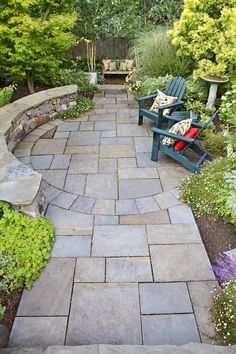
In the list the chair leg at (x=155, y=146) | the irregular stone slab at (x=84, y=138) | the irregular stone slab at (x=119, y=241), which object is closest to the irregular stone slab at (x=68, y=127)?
the irregular stone slab at (x=84, y=138)

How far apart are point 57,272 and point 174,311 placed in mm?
926

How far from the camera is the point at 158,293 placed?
2.07 meters

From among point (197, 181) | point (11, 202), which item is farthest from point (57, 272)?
point (197, 181)

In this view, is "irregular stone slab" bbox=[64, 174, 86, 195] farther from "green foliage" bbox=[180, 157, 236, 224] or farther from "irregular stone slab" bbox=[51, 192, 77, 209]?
"green foliage" bbox=[180, 157, 236, 224]

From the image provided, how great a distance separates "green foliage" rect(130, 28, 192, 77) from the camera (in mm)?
5090

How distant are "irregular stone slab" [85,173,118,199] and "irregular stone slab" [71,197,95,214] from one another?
0.09 meters

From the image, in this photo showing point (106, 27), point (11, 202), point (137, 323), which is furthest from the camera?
point (106, 27)

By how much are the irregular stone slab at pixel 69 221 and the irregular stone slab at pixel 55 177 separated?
41cm

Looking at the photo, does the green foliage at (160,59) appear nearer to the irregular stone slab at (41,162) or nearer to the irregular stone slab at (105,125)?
the irregular stone slab at (105,125)

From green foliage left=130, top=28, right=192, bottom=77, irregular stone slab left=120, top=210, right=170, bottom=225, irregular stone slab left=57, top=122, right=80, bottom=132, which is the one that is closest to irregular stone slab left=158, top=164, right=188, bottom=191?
irregular stone slab left=120, top=210, right=170, bottom=225

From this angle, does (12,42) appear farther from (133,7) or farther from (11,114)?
(133,7)

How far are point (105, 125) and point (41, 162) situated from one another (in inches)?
56.2

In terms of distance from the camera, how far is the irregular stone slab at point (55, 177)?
3.23m

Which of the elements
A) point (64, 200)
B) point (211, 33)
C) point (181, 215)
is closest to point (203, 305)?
point (181, 215)
